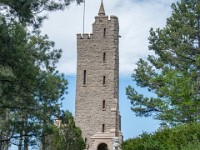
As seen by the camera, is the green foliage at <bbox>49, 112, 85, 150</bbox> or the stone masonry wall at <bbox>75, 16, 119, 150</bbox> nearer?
the green foliage at <bbox>49, 112, 85, 150</bbox>

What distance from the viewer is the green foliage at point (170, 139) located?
11984 millimetres

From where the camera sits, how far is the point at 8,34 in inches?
420

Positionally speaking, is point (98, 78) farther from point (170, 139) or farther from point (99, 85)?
point (170, 139)

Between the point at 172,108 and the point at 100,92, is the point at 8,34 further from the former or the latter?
the point at 100,92

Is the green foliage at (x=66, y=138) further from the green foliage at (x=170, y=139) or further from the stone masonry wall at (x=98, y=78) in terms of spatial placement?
the green foliage at (x=170, y=139)

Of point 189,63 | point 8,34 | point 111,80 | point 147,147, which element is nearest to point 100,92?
point 111,80

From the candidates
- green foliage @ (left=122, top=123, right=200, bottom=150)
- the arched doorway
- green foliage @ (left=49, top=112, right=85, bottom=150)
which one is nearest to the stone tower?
the arched doorway

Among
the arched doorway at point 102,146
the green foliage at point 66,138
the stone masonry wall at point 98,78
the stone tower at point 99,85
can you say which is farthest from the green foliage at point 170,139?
the arched doorway at point 102,146

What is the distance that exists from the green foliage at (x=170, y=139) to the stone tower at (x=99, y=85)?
721 inches

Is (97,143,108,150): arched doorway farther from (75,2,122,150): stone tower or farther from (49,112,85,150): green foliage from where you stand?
(49,112,85,150): green foliage

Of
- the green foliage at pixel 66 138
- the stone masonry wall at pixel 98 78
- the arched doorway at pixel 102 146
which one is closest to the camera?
the green foliage at pixel 66 138

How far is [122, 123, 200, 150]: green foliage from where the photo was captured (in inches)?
472

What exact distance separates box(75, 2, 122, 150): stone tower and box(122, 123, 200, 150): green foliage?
1831cm

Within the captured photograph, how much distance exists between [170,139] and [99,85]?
827 inches
